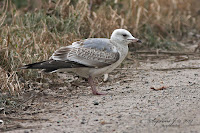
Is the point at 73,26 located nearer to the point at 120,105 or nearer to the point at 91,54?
the point at 91,54

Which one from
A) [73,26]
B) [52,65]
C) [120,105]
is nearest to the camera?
[120,105]

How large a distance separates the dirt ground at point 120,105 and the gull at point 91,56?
1.13 ft

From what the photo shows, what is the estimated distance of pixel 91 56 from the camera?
18.9 feet

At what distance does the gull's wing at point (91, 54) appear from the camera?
5.69m

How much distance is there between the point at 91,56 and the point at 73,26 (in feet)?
7.06

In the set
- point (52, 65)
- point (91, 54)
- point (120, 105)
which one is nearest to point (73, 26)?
point (91, 54)

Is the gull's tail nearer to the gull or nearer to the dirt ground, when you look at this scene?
the gull

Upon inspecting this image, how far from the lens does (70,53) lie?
572 centimetres

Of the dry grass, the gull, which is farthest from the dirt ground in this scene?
the dry grass

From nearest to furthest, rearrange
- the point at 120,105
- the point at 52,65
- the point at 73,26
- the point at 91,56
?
the point at 120,105
the point at 52,65
the point at 91,56
the point at 73,26

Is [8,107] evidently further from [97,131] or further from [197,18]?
[197,18]

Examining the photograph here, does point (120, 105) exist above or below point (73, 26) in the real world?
below

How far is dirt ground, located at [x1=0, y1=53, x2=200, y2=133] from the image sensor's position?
13.8ft

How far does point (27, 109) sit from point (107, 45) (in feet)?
5.02
